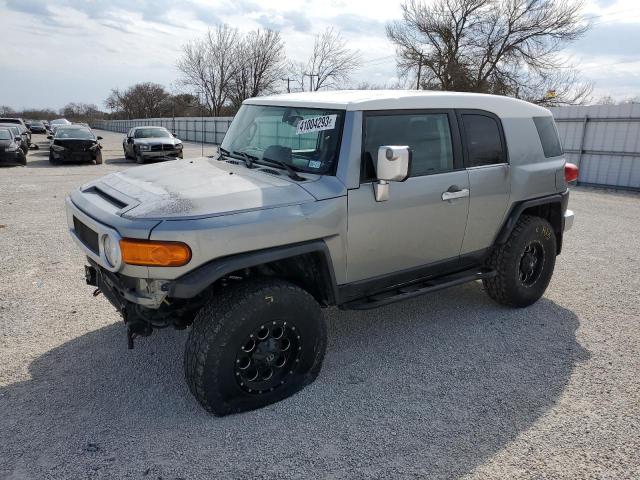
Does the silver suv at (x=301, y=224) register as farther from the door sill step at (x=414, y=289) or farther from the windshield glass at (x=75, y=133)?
the windshield glass at (x=75, y=133)

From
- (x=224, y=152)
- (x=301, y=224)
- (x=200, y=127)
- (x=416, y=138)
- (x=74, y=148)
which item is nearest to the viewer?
(x=301, y=224)

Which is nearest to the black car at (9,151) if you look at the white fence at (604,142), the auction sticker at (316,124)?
the auction sticker at (316,124)

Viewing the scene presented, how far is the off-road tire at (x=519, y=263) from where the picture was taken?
432 cm

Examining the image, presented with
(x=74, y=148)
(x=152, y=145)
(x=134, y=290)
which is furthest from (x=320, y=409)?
(x=74, y=148)

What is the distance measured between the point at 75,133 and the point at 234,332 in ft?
62.6

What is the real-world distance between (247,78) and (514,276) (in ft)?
158

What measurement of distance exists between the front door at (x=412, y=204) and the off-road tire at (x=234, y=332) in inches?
20.3

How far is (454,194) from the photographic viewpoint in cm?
369

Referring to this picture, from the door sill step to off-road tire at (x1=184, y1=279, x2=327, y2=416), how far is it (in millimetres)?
463

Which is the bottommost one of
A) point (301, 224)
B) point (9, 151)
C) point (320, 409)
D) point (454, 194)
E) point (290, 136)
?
point (320, 409)

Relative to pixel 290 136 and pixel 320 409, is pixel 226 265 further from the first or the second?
pixel 290 136

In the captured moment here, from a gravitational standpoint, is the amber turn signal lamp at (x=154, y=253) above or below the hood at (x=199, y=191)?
below

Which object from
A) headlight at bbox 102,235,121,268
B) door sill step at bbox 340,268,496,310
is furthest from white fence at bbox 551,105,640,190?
headlight at bbox 102,235,121,268

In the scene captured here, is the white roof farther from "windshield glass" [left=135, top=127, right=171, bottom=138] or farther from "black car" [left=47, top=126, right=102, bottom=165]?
"windshield glass" [left=135, top=127, right=171, bottom=138]
